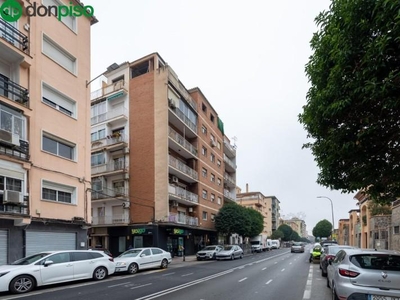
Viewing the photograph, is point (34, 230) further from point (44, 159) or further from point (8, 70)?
point (8, 70)

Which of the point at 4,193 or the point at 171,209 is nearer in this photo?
the point at 4,193

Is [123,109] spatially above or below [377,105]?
above

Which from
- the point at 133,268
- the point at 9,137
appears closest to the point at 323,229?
the point at 133,268

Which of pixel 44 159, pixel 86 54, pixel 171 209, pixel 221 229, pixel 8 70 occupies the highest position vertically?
pixel 86 54

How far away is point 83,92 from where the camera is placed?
71.0 ft

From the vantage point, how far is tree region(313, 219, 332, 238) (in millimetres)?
89375

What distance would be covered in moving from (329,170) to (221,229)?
1258 inches

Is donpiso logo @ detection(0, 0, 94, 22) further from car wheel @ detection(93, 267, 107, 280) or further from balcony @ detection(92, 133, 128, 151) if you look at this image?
car wheel @ detection(93, 267, 107, 280)

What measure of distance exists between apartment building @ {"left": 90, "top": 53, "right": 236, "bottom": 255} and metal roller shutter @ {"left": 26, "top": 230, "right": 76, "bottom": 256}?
10582 millimetres

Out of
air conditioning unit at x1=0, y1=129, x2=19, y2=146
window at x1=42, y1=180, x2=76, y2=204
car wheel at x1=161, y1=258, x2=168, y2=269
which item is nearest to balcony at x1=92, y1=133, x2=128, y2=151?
window at x1=42, y1=180, x2=76, y2=204

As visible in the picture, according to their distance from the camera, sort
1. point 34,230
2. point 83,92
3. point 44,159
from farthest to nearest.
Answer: point 83,92 → point 44,159 → point 34,230

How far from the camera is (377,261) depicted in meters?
7.21

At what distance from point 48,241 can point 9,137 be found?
18.9 ft

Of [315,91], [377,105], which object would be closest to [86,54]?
[315,91]
